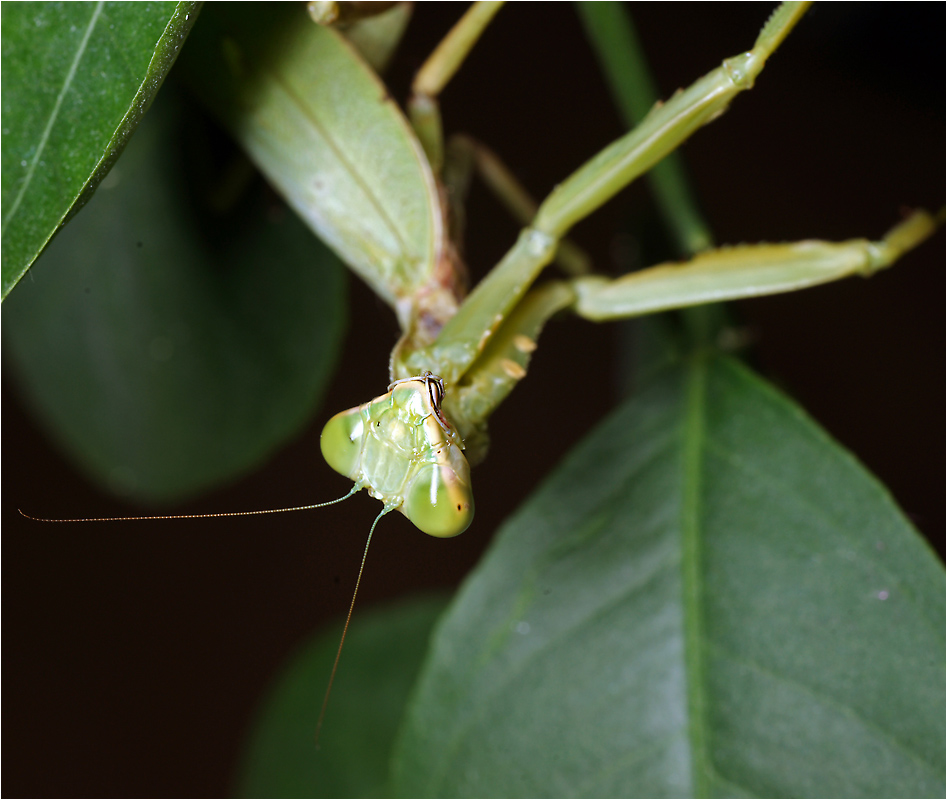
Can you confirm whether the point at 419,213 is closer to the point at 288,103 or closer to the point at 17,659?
the point at 288,103

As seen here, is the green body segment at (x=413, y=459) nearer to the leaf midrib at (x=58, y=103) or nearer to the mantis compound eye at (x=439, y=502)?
the mantis compound eye at (x=439, y=502)

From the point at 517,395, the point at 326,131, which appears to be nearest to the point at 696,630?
the point at 326,131

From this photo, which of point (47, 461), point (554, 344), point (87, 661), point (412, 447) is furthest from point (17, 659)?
point (412, 447)

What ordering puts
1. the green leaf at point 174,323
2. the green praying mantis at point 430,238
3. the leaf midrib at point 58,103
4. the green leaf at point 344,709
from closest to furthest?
the leaf midrib at point 58,103 < the green praying mantis at point 430,238 < the green leaf at point 174,323 < the green leaf at point 344,709

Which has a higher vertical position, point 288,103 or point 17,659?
point 17,659

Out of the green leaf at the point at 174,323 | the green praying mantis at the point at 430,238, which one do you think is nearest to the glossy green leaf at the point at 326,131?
the green praying mantis at the point at 430,238

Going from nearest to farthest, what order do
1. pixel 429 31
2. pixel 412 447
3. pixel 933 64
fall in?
pixel 412 447 < pixel 933 64 < pixel 429 31
